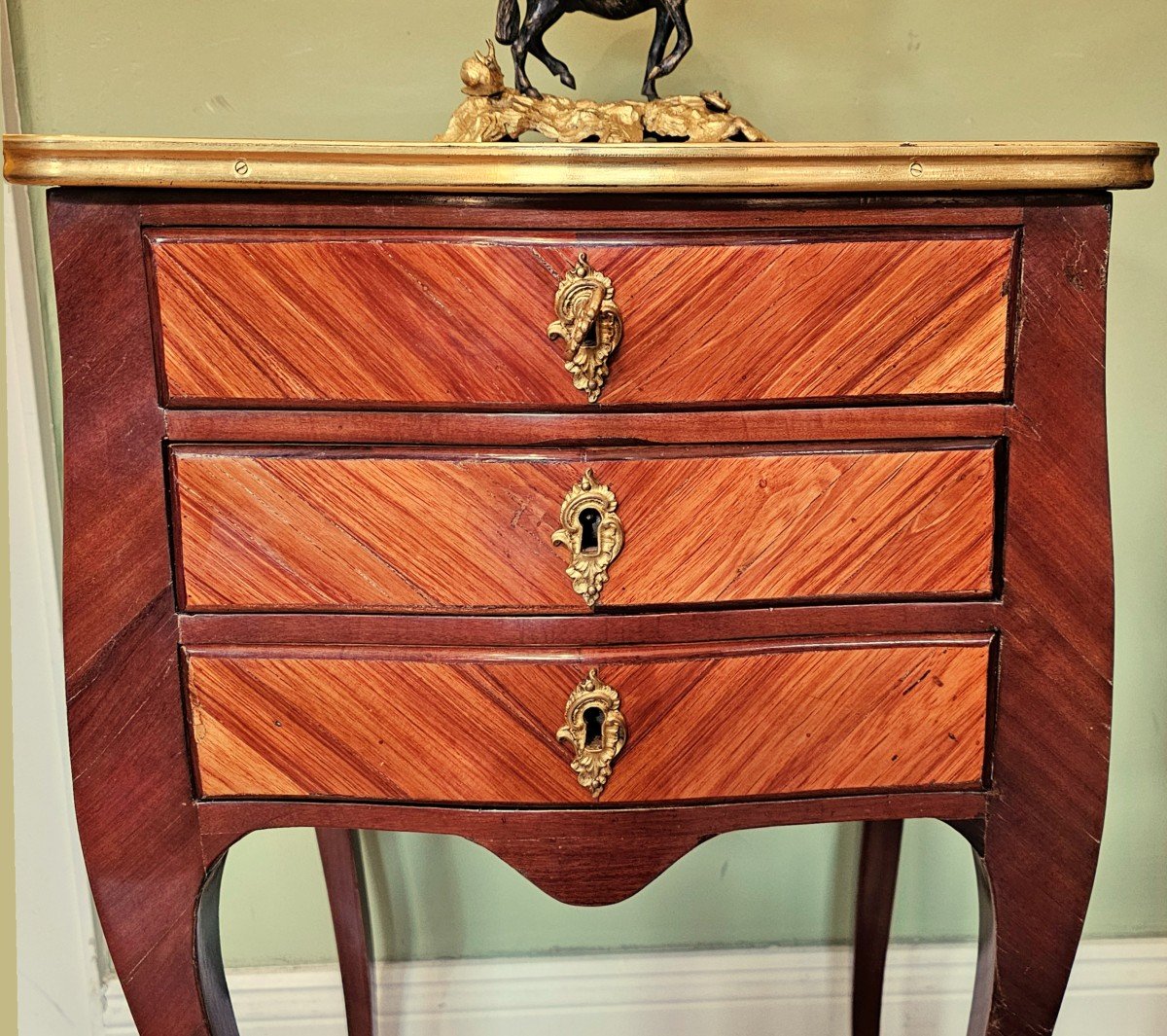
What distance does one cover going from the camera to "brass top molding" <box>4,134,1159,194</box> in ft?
1.88

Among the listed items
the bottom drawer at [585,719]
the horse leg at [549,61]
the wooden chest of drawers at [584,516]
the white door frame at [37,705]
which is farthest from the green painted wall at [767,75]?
the bottom drawer at [585,719]

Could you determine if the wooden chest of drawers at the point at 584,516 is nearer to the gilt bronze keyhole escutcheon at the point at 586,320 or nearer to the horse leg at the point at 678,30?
the gilt bronze keyhole escutcheon at the point at 586,320

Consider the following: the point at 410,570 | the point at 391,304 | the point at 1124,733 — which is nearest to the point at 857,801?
the point at 410,570

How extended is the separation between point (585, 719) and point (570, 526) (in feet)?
0.38

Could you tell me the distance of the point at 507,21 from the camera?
0.74 metres

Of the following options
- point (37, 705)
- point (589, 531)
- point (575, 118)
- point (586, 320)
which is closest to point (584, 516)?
point (589, 531)

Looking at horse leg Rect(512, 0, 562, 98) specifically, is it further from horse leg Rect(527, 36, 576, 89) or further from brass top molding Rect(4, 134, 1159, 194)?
brass top molding Rect(4, 134, 1159, 194)

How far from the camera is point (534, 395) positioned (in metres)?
0.62

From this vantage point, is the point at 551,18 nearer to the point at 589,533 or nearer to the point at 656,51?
the point at 656,51

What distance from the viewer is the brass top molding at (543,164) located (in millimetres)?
574

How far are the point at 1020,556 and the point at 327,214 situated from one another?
17.5 inches

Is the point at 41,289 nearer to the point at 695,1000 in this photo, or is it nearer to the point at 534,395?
the point at 534,395

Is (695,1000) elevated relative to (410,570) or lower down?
lower down

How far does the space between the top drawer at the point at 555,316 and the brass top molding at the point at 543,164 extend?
33 millimetres
